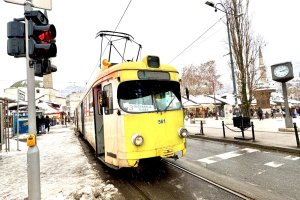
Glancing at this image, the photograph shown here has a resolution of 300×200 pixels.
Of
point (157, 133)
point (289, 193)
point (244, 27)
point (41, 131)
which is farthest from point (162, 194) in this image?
point (41, 131)

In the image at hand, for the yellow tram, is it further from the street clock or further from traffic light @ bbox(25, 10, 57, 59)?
the street clock

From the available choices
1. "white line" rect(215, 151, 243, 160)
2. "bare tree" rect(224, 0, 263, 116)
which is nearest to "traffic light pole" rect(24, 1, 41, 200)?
"white line" rect(215, 151, 243, 160)

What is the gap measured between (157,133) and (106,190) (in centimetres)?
178

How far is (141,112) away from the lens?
19.8 ft

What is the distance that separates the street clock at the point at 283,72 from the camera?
14039mm

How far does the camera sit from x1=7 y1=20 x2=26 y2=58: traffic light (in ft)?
14.5

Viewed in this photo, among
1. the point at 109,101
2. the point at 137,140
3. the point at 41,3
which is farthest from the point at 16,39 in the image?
the point at 137,140

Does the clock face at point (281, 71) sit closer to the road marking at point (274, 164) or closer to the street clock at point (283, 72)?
the street clock at point (283, 72)

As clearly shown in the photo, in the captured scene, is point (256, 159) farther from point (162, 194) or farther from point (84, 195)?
point (84, 195)

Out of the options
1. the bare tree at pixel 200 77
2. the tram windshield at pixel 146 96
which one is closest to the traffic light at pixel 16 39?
the tram windshield at pixel 146 96

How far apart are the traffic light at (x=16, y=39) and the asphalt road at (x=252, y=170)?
203 inches

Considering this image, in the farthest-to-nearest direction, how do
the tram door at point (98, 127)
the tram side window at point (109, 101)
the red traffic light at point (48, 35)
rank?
the tram door at point (98, 127)
the tram side window at point (109, 101)
the red traffic light at point (48, 35)

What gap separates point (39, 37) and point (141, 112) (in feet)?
9.22

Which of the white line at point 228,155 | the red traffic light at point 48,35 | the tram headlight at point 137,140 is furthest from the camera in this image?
the white line at point 228,155
